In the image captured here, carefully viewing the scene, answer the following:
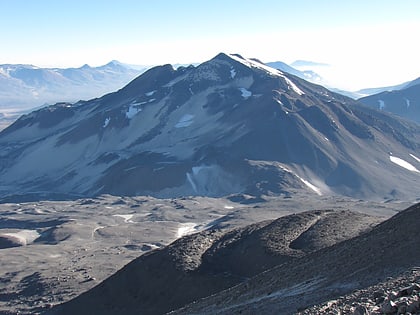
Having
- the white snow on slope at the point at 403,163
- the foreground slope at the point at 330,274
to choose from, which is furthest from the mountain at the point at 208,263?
the white snow on slope at the point at 403,163

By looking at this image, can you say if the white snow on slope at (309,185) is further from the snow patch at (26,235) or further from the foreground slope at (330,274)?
the foreground slope at (330,274)

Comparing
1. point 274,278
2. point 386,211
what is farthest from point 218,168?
point 274,278

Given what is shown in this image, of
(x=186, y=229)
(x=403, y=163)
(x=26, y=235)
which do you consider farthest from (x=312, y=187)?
(x=26, y=235)

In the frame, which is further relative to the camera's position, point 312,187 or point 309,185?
point 309,185

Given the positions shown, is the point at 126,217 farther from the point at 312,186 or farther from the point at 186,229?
the point at 312,186

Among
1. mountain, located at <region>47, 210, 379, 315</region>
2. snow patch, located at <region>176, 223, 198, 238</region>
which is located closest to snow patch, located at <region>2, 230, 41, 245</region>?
snow patch, located at <region>176, 223, 198, 238</region>

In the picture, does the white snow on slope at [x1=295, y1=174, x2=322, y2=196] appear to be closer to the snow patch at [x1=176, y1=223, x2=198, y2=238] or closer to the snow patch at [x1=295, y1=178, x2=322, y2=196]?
the snow patch at [x1=295, y1=178, x2=322, y2=196]
